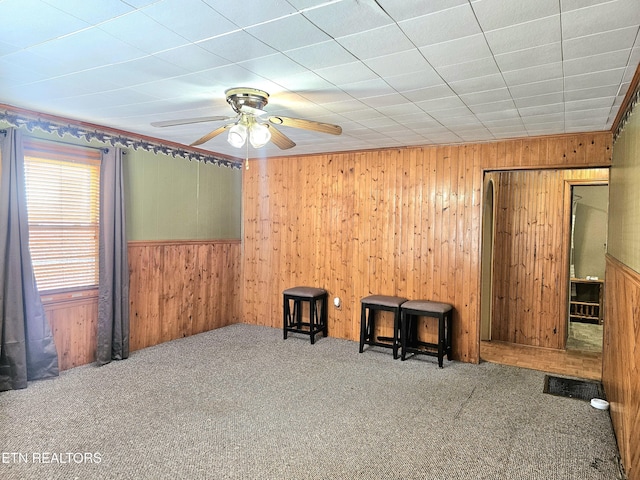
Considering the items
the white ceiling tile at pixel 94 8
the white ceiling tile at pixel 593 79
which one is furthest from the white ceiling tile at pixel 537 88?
the white ceiling tile at pixel 94 8

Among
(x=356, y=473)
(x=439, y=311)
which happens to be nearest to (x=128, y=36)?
(x=356, y=473)

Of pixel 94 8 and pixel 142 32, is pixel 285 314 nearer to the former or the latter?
pixel 142 32

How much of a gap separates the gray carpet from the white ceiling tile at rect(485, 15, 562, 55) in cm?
233

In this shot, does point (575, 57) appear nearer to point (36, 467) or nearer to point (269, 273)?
point (36, 467)

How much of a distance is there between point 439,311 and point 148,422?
110 inches

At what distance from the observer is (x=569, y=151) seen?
393 centimetres

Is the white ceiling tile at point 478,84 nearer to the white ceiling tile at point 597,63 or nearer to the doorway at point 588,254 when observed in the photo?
the white ceiling tile at point 597,63

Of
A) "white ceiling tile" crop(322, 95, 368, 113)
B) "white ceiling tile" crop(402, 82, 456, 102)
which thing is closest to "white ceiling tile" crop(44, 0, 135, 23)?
"white ceiling tile" crop(322, 95, 368, 113)

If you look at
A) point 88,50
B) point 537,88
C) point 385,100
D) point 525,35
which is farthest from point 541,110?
point 88,50

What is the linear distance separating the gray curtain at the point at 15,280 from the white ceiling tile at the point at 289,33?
2.66m

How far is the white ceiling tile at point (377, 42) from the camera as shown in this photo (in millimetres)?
1959

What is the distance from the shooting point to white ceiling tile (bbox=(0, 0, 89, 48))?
5.89 feet

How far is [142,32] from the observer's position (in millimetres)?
2004

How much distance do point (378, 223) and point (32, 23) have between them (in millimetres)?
3744
